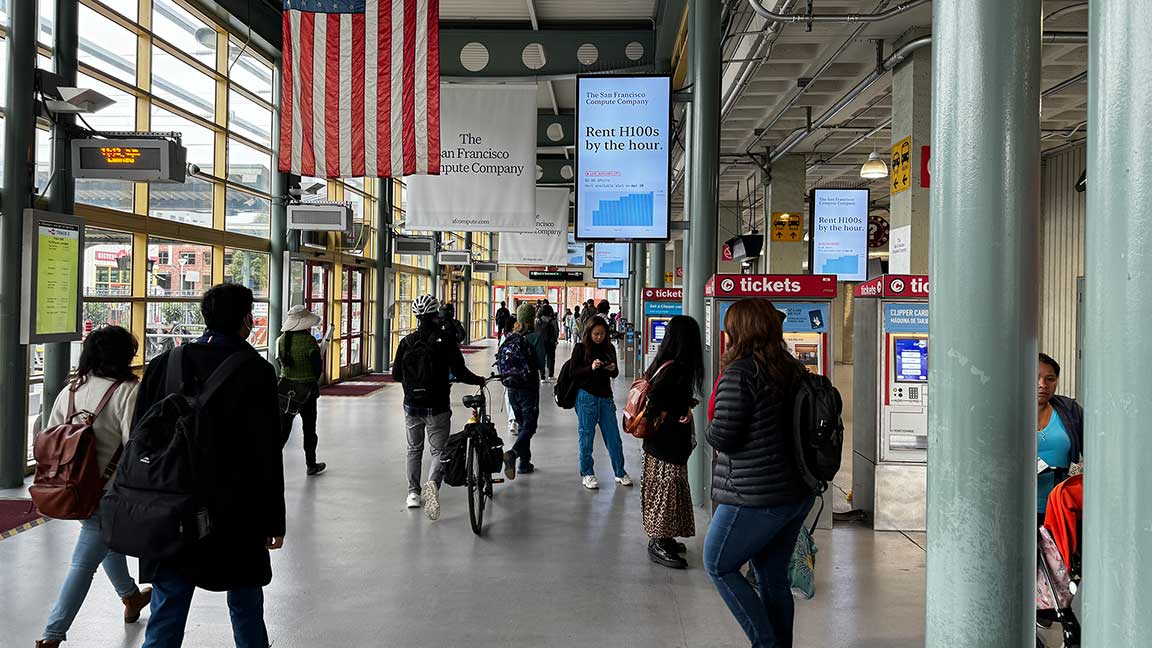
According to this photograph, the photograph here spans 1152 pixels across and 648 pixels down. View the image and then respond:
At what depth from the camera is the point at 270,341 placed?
1517 cm

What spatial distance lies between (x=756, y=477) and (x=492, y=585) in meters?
2.28

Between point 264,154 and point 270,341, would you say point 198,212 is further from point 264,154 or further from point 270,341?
point 270,341

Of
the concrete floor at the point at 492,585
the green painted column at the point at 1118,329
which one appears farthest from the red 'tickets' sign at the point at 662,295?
the green painted column at the point at 1118,329

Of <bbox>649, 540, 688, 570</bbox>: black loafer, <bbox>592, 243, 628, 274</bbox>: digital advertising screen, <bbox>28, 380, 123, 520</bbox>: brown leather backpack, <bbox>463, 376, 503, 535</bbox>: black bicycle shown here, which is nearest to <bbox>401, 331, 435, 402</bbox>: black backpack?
<bbox>463, 376, 503, 535</bbox>: black bicycle

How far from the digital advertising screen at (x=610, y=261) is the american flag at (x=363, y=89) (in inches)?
667

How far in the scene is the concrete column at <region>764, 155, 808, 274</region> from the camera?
695 inches

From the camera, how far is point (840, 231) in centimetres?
1408

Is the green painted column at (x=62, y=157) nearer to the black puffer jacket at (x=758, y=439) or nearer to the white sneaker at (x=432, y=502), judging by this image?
the white sneaker at (x=432, y=502)

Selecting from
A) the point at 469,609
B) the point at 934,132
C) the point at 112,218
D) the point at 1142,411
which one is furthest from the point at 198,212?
the point at 1142,411

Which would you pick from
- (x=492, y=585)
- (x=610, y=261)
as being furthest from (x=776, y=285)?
(x=610, y=261)

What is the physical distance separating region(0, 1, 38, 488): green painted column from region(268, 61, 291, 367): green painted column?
23.6 feet

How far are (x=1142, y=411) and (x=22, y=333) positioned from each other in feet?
26.0

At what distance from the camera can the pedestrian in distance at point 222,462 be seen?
2.89 meters

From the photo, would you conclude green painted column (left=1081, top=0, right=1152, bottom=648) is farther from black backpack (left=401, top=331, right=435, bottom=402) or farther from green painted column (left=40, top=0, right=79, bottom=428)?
green painted column (left=40, top=0, right=79, bottom=428)
